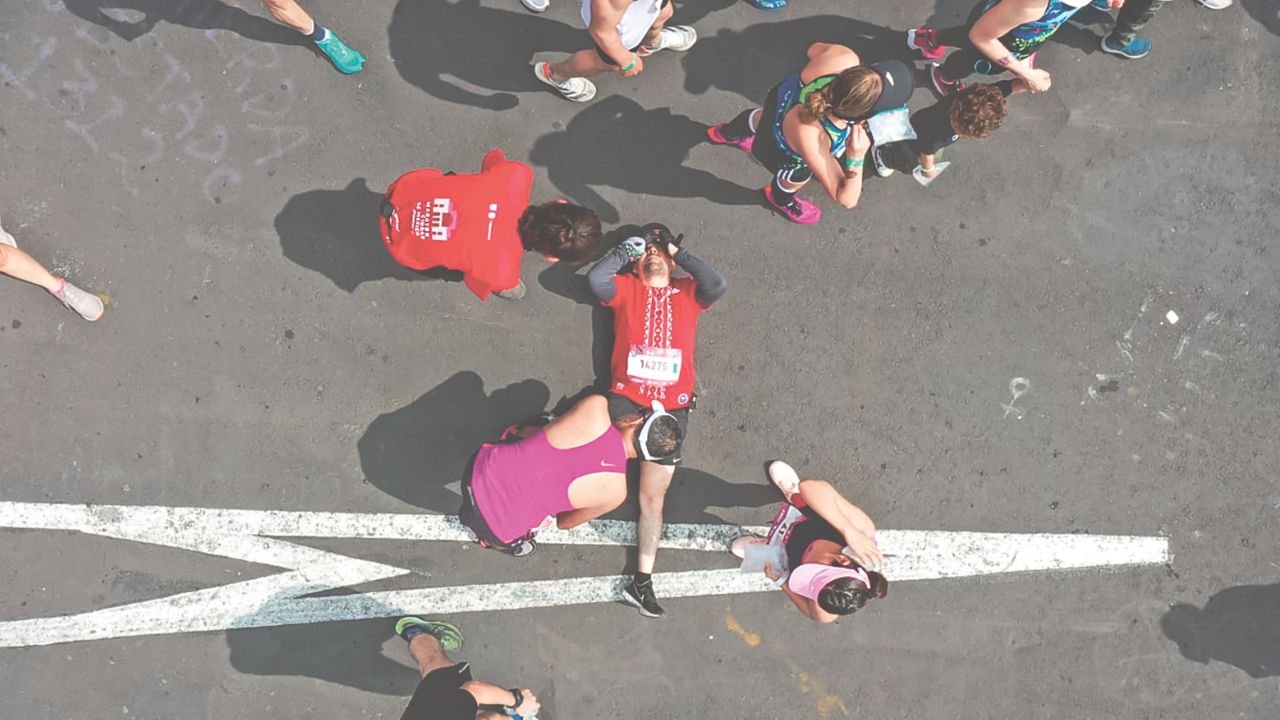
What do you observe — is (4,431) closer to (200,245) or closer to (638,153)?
(200,245)

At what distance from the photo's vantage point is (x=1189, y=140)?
17.4 feet

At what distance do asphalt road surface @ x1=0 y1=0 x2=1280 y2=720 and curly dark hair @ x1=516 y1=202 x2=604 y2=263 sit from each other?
3.42ft

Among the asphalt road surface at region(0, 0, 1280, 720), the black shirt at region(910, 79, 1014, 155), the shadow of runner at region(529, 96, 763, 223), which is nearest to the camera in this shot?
the black shirt at region(910, 79, 1014, 155)

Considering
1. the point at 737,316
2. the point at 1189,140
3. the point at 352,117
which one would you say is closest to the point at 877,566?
the point at 737,316

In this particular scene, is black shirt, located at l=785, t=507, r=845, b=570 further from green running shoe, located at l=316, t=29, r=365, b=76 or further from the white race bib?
green running shoe, located at l=316, t=29, r=365, b=76

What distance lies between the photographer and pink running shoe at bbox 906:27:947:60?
512 cm

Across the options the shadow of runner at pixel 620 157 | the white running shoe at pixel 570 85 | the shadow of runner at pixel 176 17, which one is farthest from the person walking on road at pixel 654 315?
the shadow of runner at pixel 176 17

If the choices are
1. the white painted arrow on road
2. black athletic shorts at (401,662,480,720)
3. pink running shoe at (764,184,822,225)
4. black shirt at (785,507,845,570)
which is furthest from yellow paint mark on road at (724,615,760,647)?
pink running shoe at (764,184,822,225)

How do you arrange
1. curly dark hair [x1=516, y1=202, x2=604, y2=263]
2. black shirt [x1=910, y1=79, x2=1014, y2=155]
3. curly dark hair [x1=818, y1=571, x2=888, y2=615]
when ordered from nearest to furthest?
1. curly dark hair [x1=818, y1=571, x2=888, y2=615]
2. curly dark hair [x1=516, y1=202, x2=604, y2=263]
3. black shirt [x1=910, y1=79, x2=1014, y2=155]

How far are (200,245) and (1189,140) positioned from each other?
24.6ft

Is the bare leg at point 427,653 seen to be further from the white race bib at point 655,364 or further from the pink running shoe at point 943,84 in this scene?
the pink running shoe at point 943,84

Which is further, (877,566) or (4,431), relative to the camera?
(4,431)

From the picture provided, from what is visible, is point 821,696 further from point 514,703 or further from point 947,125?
point 947,125

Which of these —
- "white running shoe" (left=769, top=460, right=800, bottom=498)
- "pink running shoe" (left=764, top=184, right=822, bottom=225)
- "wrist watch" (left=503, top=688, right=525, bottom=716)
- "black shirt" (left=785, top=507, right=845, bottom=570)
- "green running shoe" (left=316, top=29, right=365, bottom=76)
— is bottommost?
"wrist watch" (left=503, top=688, right=525, bottom=716)
